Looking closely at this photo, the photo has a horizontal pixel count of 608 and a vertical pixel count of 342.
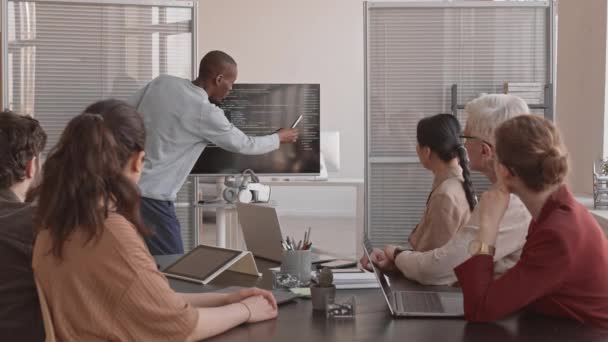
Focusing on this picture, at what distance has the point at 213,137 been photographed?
379 centimetres

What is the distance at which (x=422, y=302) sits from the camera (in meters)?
2.05

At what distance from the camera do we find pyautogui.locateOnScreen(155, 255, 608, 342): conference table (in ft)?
5.65

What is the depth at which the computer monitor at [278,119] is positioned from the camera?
512 centimetres

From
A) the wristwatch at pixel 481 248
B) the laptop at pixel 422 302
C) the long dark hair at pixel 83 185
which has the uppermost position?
the long dark hair at pixel 83 185

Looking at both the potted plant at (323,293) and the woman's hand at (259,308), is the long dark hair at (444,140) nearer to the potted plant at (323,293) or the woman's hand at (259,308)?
the potted plant at (323,293)

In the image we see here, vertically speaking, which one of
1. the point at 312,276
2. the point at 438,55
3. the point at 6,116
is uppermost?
the point at 438,55

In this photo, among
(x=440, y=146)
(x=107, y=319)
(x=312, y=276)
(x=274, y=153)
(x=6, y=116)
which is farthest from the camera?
(x=274, y=153)

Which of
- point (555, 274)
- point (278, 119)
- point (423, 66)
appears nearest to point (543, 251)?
point (555, 274)

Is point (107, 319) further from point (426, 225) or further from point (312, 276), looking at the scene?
point (426, 225)

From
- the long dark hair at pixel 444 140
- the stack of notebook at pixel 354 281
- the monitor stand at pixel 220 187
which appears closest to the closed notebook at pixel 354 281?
the stack of notebook at pixel 354 281

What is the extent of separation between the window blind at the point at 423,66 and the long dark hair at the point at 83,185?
2.98 m

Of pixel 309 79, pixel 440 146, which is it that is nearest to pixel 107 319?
pixel 440 146

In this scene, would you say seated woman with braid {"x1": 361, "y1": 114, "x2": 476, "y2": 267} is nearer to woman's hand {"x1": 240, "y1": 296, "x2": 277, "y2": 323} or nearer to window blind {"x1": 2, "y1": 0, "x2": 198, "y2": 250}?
woman's hand {"x1": 240, "y1": 296, "x2": 277, "y2": 323}

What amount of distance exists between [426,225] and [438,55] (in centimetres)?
199
